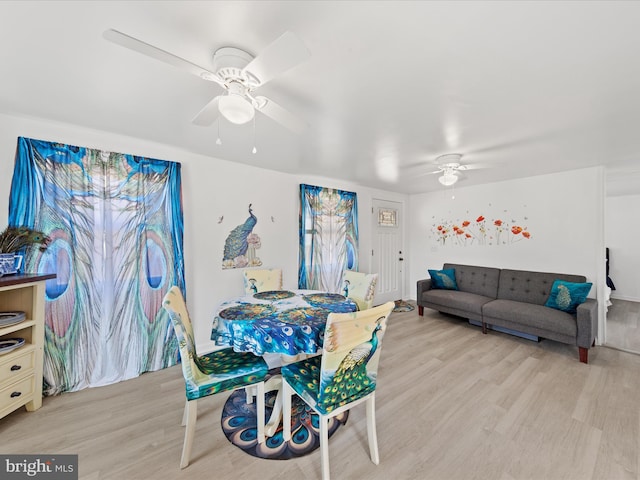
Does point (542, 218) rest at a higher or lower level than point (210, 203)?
lower

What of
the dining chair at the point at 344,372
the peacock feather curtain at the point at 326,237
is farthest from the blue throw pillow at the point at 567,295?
the dining chair at the point at 344,372

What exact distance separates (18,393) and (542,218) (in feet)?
19.9

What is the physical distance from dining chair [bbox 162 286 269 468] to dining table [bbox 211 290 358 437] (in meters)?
0.14

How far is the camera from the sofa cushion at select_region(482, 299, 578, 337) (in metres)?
2.91

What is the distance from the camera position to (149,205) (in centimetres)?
259

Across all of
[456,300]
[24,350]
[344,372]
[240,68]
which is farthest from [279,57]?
[456,300]

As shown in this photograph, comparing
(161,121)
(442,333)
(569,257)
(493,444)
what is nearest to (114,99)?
(161,121)

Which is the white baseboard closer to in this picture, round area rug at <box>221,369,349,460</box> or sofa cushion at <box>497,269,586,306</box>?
sofa cushion at <box>497,269,586,306</box>

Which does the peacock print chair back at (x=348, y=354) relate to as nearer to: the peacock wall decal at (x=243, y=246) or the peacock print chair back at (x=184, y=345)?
the peacock print chair back at (x=184, y=345)

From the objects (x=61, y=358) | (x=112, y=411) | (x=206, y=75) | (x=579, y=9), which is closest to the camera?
(x=579, y=9)

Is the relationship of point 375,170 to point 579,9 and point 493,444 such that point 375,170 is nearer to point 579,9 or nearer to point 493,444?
point 579,9

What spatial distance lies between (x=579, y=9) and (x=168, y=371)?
388cm

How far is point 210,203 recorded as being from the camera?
305 cm

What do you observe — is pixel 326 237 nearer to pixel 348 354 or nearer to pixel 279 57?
pixel 348 354
